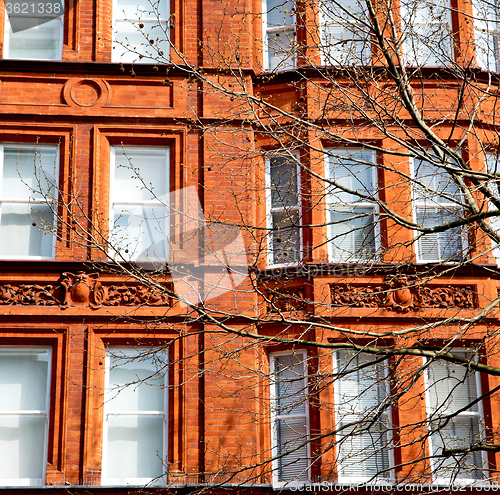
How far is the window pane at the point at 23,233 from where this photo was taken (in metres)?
12.9

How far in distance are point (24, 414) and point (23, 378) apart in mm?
585

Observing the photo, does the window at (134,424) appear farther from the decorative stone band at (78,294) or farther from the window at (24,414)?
the window at (24,414)

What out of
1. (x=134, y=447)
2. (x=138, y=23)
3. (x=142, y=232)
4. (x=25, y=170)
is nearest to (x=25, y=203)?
(x=25, y=170)

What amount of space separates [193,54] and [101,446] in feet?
23.1

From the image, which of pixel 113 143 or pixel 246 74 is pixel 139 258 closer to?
pixel 113 143

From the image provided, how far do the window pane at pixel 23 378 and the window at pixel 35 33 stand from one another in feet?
18.1

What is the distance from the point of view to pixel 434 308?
12586 millimetres

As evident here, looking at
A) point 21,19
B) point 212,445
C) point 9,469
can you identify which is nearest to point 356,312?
point 212,445

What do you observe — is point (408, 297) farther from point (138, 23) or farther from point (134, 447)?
point (138, 23)

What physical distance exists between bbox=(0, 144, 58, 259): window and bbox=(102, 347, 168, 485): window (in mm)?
2351

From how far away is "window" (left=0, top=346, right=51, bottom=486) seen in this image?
38.5ft

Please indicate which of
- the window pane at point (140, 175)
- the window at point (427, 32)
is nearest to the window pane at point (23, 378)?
the window pane at point (140, 175)

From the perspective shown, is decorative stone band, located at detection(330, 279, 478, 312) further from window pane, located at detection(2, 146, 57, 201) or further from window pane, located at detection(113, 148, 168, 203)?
window pane, located at detection(2, 146, 57, 201)

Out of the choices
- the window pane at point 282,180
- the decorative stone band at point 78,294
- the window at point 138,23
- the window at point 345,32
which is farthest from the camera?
the window at point 138,23
